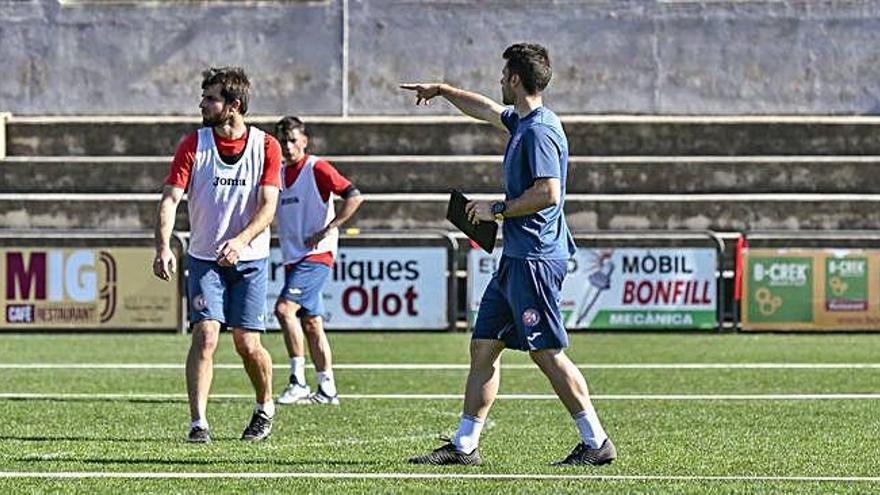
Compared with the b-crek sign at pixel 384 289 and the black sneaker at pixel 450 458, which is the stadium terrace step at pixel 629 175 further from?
the black sneaker at pixel 450 458

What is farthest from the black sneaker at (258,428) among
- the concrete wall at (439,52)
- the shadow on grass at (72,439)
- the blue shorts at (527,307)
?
the concrete wall at (439,52)

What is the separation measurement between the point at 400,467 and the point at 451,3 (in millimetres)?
23937

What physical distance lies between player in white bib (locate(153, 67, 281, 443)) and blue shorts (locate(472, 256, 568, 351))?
1.99 meters

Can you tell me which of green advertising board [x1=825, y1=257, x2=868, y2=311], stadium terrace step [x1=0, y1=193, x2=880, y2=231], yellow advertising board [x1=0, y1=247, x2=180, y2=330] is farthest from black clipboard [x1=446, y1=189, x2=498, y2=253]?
stadium terrace step [x1=0, y1=193, x2=880, y2=231]

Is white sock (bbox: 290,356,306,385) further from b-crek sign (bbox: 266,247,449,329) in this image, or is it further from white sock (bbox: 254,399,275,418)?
b-crek sign (bbox: 266,247,449,329)

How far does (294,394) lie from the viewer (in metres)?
15.0

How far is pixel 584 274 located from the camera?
80.9 feet

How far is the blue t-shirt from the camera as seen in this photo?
32.6ft

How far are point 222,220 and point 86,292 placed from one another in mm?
13039

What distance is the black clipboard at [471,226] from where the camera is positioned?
10055mm

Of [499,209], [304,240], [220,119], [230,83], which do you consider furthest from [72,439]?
[304,240]

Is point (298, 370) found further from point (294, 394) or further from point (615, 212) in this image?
point (615, 212)

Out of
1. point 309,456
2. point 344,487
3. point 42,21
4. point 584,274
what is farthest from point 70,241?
point 344,487

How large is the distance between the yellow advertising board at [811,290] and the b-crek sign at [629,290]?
0.55 metres
